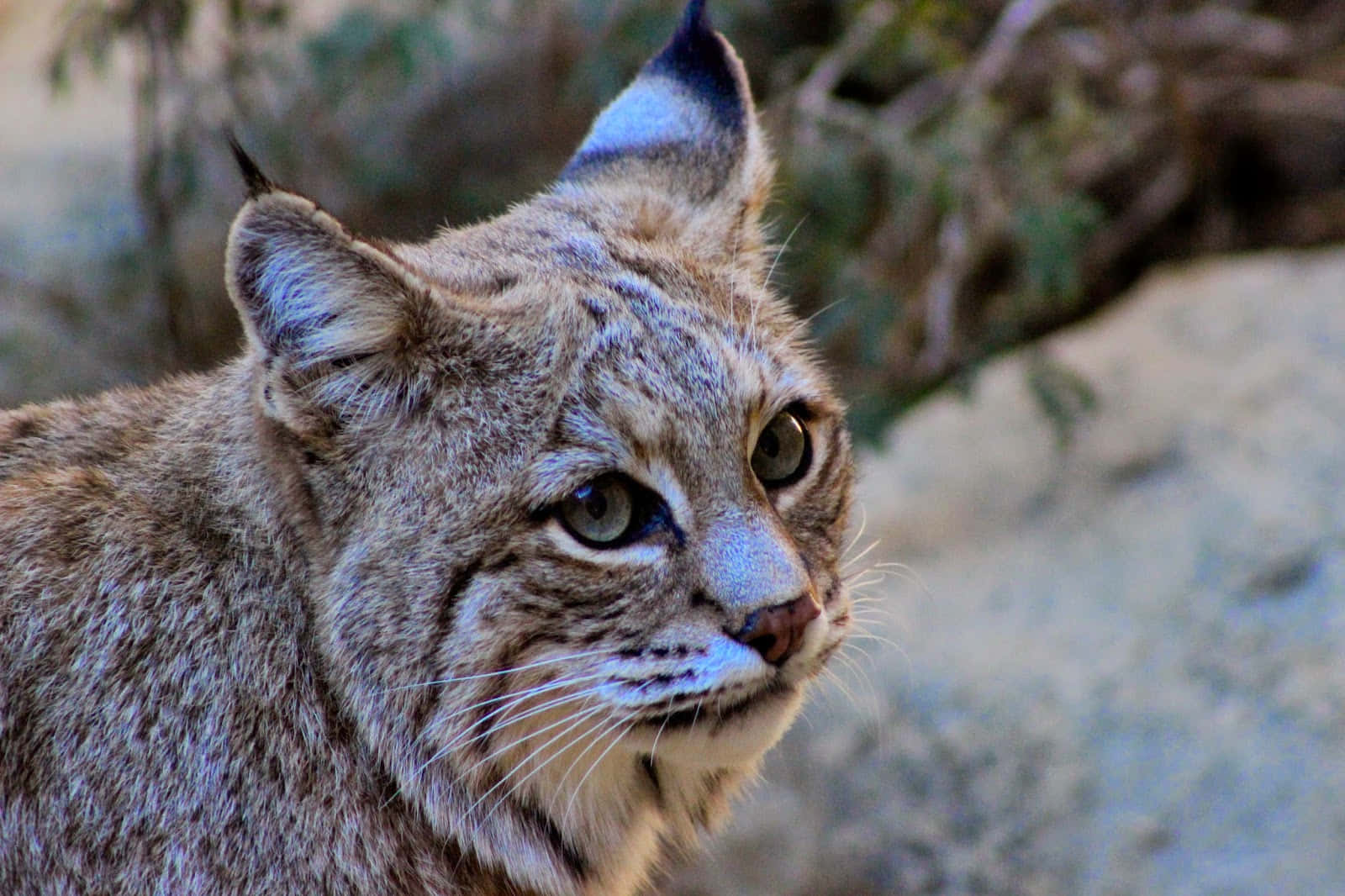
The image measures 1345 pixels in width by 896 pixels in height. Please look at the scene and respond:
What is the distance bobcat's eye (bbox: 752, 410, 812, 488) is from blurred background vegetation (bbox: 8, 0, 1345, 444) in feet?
7.06

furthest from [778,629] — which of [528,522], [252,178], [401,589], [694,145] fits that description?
[694,145]

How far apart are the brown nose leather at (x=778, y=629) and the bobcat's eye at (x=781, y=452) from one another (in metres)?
0.34

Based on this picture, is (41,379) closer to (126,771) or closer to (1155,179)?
(126,771)

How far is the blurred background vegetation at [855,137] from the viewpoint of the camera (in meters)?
5.73

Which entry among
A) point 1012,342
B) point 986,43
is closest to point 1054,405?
point 1012,342

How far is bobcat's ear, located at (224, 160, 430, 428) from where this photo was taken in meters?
2.48

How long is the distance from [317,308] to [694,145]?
1232 millimetres

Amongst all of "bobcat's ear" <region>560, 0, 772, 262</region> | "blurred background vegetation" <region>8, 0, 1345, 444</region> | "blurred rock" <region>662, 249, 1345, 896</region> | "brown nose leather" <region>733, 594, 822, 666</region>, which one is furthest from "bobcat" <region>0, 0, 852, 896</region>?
"blurred background vegetation" <region>8, 0, 1345, 444</region>

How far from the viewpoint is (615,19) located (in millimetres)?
5973

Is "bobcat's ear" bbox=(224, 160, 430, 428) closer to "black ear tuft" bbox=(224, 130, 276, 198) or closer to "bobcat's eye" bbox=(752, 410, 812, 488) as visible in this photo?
"black ear tuft" bbox=(224, 130, 276, 198)

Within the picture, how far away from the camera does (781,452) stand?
2.95 meters

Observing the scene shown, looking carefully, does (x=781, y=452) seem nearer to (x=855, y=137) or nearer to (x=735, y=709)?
(x=735, y=709)

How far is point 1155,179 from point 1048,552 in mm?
3072

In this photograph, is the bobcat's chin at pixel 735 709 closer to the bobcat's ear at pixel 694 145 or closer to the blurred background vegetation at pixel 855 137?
the bobcat's ear at pixel 694 145
